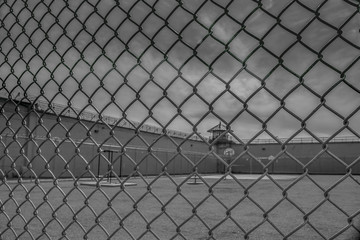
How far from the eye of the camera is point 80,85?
7.38ft

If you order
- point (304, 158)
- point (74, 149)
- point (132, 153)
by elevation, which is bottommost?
point (132, 153)

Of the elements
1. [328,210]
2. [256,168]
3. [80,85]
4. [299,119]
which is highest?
[299,119]

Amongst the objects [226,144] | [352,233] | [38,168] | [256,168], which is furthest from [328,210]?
[256,168]

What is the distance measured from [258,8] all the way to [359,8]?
43cm

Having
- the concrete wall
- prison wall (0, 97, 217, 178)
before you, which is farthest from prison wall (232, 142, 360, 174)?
prison wall (0, 97, 217, 178)

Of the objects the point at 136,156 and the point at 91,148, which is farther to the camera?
the point at 136,156

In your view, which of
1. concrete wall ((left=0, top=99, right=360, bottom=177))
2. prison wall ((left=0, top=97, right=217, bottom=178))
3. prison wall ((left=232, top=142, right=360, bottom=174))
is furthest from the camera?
prison wall ((left=232, top=142, right=360, bottom=174))

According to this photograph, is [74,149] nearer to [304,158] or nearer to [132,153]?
[132,153]

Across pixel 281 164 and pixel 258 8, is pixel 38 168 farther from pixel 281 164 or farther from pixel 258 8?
pixel 281 164

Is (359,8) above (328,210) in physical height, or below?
above

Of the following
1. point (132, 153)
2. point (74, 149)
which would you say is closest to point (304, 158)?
point (132, 153)

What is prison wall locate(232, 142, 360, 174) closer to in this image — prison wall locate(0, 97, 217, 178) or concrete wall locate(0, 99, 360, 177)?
concrete wall locate(0, 99, 360, 177)

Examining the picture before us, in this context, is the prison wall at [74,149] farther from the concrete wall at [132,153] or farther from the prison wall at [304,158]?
the prison wall at [304,158]

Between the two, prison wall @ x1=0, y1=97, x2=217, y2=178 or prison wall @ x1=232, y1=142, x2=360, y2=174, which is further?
prison wall @ x1=232, y1=142, x2=360, y2=174
